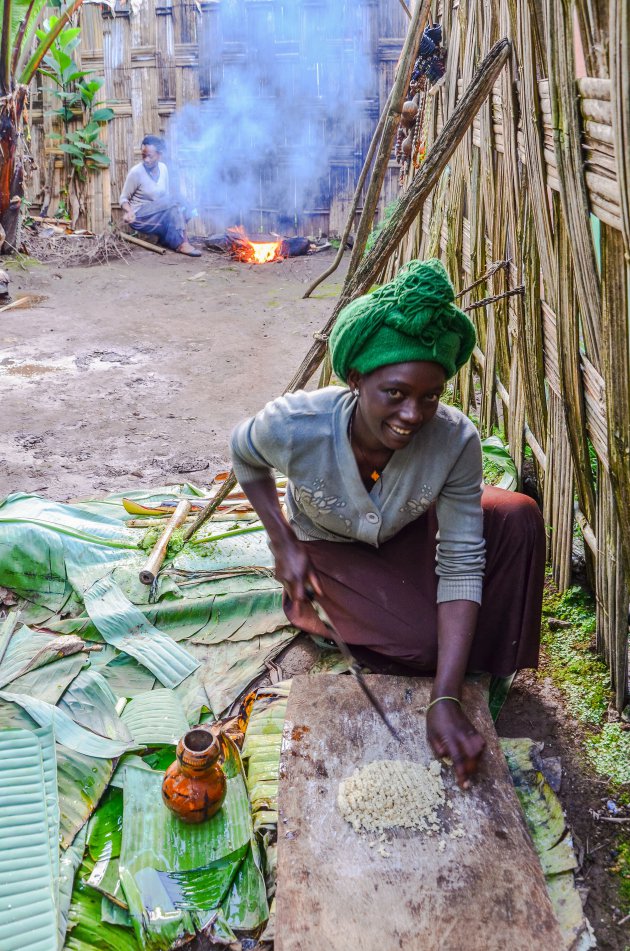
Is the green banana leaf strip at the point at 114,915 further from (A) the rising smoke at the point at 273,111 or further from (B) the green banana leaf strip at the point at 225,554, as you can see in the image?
(A) the rising smoke at the point at 273,111

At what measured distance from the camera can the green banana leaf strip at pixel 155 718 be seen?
204cm

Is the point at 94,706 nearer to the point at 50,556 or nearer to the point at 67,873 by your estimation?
the point at 67,873

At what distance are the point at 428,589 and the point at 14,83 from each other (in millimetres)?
7948

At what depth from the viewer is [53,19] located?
8.20 meters

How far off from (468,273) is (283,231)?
6953mm

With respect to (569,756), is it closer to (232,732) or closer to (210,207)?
(232,732)

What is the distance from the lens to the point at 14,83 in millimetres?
7910

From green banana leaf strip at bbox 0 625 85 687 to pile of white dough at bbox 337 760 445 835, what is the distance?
110 cm

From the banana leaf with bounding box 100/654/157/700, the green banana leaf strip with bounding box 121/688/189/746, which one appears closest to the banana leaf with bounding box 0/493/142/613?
the banana leaf with bounding box 100/654/157/700

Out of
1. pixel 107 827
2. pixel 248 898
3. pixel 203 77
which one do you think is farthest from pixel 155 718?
pixel 203 77

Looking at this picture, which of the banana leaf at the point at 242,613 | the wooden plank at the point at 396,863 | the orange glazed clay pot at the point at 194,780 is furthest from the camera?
the banana leaf at the point at 242,613

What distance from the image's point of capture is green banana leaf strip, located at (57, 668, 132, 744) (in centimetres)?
207

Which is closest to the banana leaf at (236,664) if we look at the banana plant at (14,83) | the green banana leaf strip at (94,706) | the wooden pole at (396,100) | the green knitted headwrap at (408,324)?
the green banana leaf strip at (94,706)

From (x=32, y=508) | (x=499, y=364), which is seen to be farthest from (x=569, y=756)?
(x=32, y=508)
